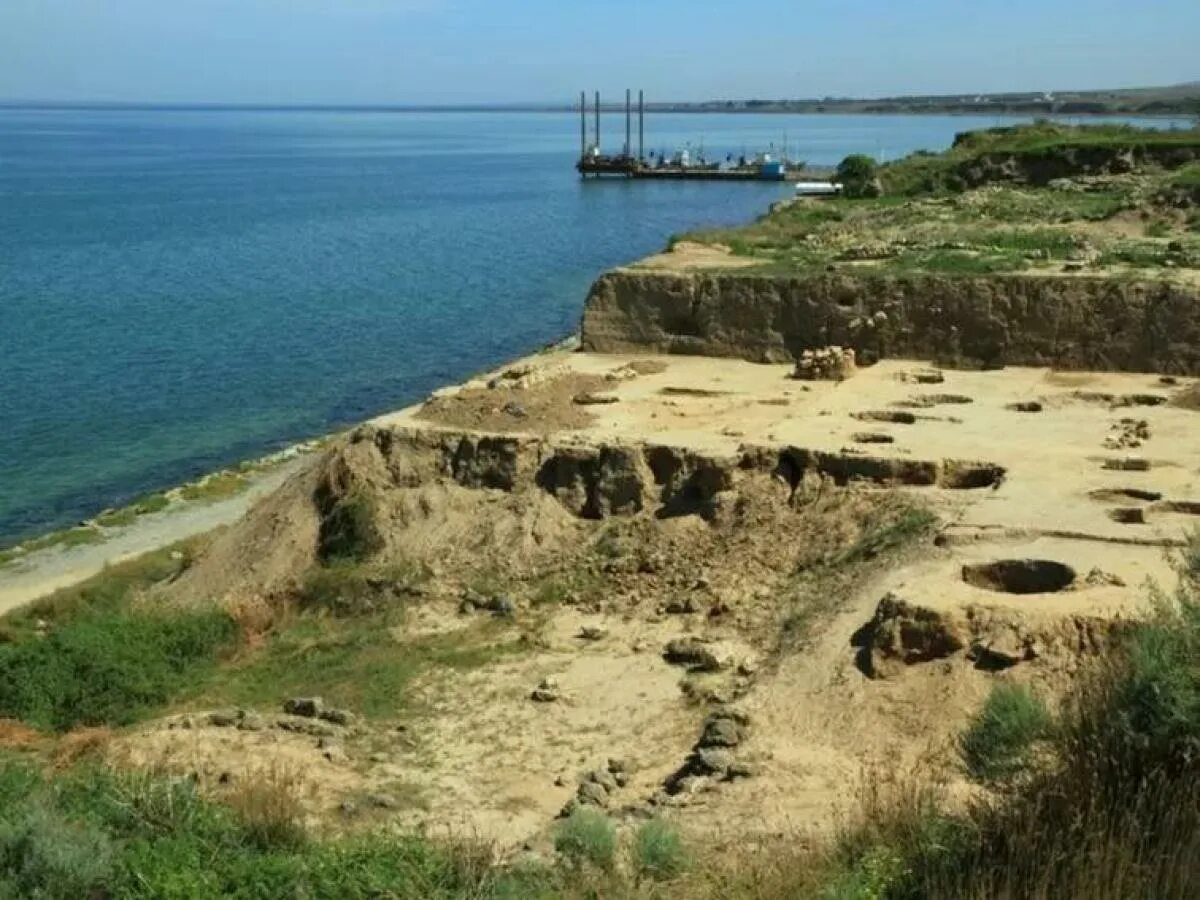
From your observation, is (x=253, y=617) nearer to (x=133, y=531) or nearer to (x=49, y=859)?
(x=133, y=531)

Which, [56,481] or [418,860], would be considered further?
[56,481]

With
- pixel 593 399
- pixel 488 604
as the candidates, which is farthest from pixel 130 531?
pixel 488 604

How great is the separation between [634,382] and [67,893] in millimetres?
16841

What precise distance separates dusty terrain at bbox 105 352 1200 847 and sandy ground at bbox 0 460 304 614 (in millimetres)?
4099

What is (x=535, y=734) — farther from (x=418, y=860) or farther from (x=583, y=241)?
(x=583, y=241)

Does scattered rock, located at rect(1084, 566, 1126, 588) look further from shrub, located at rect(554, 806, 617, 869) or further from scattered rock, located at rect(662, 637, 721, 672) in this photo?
shrub, located at rect(554, 806, 617, 869)

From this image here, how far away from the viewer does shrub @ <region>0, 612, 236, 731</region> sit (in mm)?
16344

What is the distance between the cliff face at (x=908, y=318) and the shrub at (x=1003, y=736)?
16.8 metres

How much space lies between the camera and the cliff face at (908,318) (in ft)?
79.5

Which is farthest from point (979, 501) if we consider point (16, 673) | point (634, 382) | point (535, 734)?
point (16, 673)

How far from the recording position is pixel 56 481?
30969 millimetres

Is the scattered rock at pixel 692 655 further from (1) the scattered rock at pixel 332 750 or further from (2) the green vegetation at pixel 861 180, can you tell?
(2) the green vegetation at pixel 861 180

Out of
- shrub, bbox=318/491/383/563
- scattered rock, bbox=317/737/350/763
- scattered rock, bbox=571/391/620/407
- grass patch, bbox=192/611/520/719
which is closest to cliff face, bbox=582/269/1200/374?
scattered rock, bbox=571/391/620/407

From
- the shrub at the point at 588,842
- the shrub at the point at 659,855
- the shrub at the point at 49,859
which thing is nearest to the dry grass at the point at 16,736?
the shrub at the point at 49,859
